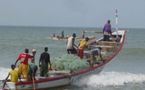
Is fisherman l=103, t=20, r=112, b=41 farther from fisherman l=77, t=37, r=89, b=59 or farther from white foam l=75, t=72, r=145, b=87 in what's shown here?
fisherman l=77, t=37, r=89, b=59

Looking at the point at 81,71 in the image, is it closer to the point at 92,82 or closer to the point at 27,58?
the point at 92,82

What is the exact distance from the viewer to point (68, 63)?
69.3 feet

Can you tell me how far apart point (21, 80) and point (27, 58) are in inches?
36.5

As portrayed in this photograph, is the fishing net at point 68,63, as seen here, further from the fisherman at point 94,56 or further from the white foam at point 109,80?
the fisherman at point 94,56

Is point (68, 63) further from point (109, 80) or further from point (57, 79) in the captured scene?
point (109, 80)

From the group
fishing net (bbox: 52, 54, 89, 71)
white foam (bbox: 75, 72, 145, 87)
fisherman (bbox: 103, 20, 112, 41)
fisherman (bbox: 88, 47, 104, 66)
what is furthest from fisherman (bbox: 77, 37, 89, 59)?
fisherman (bbox: 103, 20, 112, 41)

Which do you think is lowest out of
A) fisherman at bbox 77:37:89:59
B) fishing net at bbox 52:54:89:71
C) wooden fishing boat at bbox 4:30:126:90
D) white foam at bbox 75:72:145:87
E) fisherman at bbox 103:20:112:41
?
white foam at bbox 75:72:145:87

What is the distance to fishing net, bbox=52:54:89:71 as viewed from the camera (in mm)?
21078

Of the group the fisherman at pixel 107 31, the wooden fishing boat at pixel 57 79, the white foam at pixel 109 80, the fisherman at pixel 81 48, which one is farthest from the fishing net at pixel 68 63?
the fisherman at pixel 107 31

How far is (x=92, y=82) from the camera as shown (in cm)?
2273

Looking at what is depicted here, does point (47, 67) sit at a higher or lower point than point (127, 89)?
higher

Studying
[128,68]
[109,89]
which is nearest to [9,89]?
[109,89]

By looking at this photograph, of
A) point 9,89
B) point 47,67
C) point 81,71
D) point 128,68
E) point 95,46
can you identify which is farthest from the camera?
point 128,68

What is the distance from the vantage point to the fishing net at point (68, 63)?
830 inches
